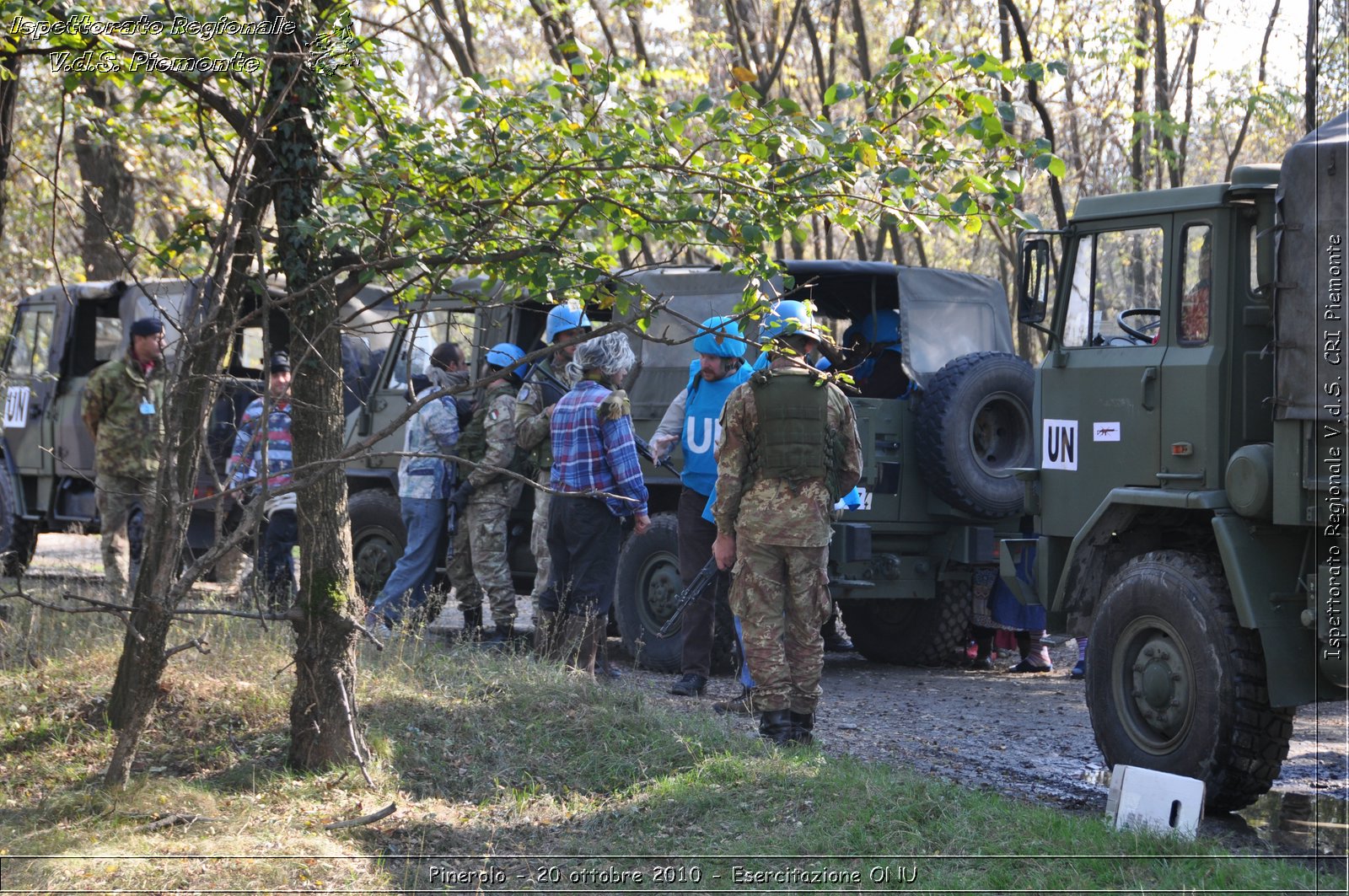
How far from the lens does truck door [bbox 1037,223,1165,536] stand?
595 centimetres

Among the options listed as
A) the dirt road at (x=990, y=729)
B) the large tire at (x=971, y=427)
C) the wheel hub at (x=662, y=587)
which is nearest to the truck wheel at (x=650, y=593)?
the wheel hub at (x=662, y=587)

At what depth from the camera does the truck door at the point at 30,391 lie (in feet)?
39.8

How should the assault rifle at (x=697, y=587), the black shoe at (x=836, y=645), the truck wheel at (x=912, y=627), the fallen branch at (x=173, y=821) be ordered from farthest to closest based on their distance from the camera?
the black shoe at (x=836, y=645)
the truck wheel at (x=912, y=627)
the assault rifle at (x=697, y=587)
the fallen branch at (x=173, y=821)

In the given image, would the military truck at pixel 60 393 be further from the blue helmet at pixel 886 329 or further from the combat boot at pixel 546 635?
the combat boot at pixel 546 635

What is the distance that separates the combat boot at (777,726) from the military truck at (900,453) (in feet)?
6.21

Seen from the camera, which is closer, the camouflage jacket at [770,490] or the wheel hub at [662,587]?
the camouflage jacket at [770,490]

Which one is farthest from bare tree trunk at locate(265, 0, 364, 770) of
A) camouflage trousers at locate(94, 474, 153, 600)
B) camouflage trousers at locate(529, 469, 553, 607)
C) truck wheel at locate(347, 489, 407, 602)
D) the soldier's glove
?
truck wheel at locate(347, 489, 407, 602)

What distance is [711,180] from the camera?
16.8ft

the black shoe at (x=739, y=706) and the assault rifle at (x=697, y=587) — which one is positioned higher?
the assault rifle at (x=697, y=587)

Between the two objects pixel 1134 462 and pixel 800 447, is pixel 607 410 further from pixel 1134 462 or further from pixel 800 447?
pixel 1134 462

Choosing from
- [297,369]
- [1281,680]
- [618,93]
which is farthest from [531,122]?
[1281,680]

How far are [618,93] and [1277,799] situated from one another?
4.03 meters

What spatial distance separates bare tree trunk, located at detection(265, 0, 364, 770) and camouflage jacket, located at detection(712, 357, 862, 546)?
183cm

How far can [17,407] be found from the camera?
12477 millimetres
